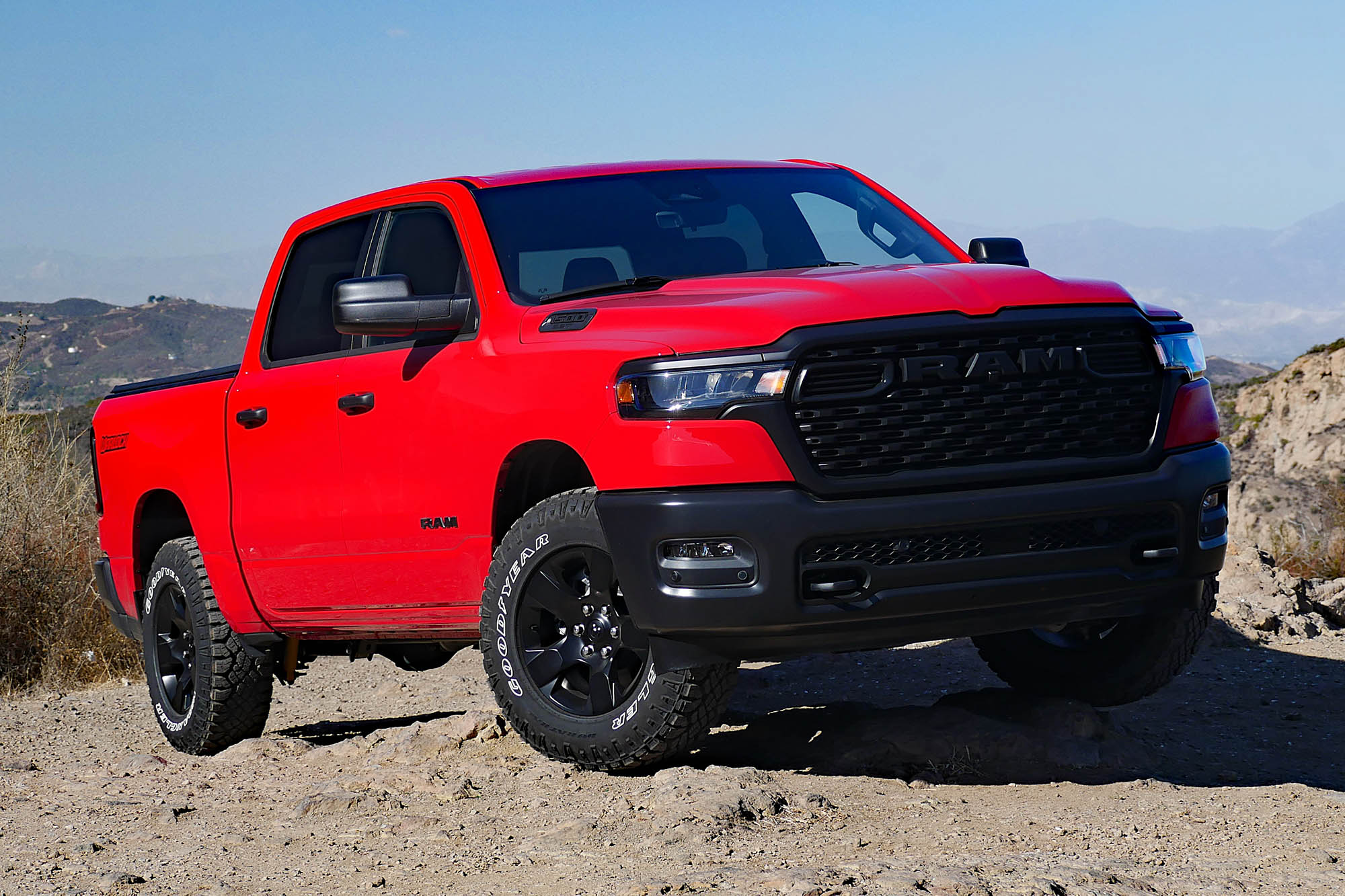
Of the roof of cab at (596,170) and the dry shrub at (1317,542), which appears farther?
the dry shrub at (1317,542)

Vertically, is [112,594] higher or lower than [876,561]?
lower

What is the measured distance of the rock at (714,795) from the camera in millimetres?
4141

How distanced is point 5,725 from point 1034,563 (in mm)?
6056

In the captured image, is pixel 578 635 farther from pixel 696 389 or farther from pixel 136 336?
pixel 136 336

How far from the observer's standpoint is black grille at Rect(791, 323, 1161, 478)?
13.1 feet

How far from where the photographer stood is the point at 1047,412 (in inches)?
165

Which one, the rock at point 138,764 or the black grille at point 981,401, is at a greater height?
the black grille at point 981,401

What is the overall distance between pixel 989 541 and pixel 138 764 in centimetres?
388

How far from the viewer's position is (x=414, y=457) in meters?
5.01

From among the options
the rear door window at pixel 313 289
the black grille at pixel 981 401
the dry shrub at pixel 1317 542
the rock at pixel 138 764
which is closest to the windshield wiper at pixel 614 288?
the black grille at pixel 981 401

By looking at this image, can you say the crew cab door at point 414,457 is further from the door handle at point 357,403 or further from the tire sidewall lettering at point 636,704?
the tire sidewall lettering at point 636,704

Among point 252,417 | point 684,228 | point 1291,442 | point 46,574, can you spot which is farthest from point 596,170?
point 1291,442

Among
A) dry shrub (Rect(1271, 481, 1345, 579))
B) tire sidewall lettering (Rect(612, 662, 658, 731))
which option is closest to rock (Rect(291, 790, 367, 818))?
tire sidewall lettering (Rect(612, 662, 658, 731))

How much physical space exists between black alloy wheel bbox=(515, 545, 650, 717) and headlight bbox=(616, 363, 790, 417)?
56 centimetres
